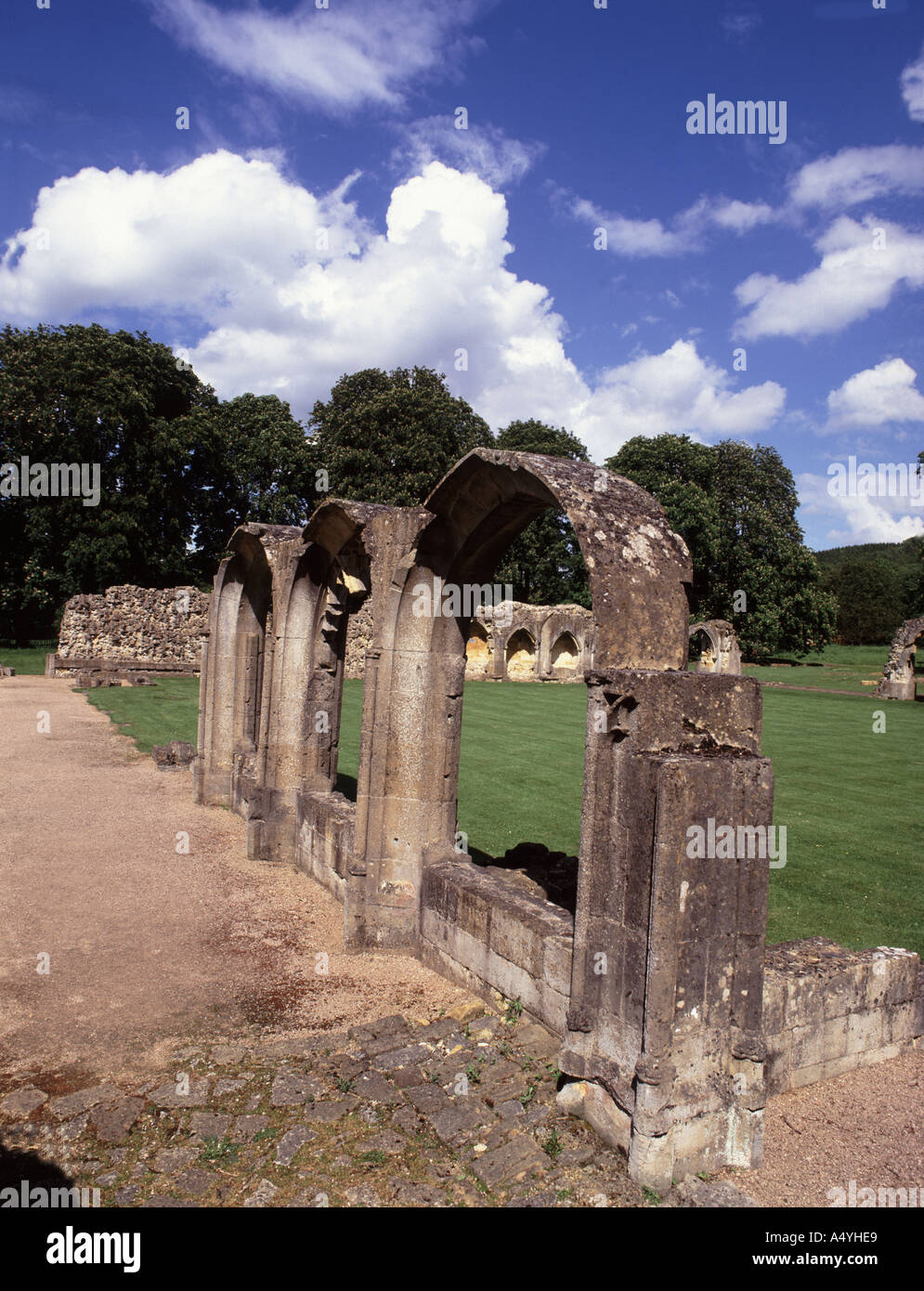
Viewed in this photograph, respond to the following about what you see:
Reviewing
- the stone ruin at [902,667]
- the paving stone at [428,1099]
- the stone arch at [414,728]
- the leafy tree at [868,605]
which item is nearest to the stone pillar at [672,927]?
the paving stone at [428,1099]

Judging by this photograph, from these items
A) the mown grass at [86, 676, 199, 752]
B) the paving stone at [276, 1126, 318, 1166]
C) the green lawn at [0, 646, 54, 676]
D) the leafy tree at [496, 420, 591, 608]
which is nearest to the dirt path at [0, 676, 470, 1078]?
the paving stone at [276, 1126, 318, 1166]

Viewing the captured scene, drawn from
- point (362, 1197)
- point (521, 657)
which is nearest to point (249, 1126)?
point (362, 1197)

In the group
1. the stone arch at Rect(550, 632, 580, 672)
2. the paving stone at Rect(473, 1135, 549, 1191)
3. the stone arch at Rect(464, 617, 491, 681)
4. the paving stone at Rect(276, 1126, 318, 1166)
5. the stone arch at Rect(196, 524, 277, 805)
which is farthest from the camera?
the stone arch at Rect(550, 632, 580, 672)

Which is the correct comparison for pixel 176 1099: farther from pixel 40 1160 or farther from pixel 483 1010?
pixel 483 1010

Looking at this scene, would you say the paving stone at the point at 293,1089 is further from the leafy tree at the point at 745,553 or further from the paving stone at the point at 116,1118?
the leafy tree at the point at 745,553

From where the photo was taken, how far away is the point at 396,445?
32094 mm

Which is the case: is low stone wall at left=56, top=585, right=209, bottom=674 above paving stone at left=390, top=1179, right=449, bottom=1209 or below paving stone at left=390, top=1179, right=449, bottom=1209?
above

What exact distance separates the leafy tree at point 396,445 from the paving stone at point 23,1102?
91.4ft

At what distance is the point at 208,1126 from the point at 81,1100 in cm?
72

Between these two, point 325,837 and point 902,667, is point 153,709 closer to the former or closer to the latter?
point 325,837

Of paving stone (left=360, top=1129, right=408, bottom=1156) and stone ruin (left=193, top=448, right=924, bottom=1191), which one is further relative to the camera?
paving stone (left=360, top=1129, right=408, bottom=1156)

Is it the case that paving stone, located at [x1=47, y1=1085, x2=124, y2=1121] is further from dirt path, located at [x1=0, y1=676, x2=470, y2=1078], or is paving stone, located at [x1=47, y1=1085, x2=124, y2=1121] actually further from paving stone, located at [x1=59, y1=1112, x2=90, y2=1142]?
dirt path, located at [x1=0, y1=676, x2=470, y2=1078]

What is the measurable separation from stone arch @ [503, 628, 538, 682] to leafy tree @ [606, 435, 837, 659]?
27.4 ft

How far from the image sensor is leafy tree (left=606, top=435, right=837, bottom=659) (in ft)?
115
